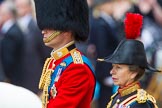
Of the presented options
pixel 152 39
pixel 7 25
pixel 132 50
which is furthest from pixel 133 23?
pixel 7 25

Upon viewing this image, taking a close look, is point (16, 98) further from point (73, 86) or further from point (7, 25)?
point (7, 25)

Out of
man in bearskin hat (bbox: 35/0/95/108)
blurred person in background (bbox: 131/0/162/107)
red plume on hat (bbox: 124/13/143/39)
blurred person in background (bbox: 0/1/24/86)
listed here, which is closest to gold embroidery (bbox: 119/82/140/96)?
man in bearskin hat (bbox: 35/0/95/108)

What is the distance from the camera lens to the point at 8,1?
42.1 feet

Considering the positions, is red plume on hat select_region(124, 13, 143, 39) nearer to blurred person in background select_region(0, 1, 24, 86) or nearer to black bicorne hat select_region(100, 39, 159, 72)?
black bicorne hat select_region(100, 39, 159, 72)

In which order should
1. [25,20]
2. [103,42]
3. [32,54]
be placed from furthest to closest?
[25,20], [32,54], [103,42]

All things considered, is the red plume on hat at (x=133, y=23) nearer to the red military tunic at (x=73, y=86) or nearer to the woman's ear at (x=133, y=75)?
the woman's ear at (x=133, y=75)

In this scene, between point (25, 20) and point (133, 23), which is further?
point (25, 20)

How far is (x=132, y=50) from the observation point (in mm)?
6133

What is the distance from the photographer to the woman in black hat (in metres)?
6.06

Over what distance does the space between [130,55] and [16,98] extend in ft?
3.44

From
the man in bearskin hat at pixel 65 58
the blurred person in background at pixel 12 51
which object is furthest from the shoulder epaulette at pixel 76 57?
the blurred person in background at pixel 12 51

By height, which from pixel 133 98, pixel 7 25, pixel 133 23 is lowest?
pixel 7 25

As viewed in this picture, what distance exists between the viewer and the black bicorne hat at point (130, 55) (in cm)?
609

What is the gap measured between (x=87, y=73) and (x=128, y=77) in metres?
0.38
